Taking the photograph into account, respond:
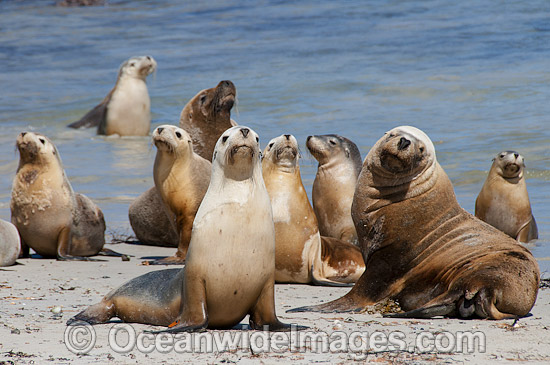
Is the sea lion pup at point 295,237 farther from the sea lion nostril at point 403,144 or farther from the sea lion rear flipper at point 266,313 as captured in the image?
the sea lion rear flipper at point 266,313

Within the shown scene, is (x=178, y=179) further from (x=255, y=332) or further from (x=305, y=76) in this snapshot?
(x=305, y=76)

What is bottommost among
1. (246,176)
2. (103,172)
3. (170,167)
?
(103,172)

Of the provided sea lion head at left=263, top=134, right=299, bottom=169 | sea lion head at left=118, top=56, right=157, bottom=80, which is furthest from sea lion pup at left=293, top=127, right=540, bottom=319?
sea lion head at left=118, top=56, right=157, bottom=80

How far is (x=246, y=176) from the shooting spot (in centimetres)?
460

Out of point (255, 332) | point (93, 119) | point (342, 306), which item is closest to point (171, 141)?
point (342, 306)

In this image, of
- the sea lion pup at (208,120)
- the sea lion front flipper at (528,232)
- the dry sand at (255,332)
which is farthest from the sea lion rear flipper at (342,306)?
the sea lion pup at (208,120)

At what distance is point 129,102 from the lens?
16047 millimetres

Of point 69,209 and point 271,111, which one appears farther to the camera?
point 271,111

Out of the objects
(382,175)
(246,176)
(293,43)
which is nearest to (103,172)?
(382,175)

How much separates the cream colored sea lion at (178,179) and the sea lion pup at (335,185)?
103 cm

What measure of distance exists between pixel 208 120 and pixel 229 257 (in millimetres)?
5120

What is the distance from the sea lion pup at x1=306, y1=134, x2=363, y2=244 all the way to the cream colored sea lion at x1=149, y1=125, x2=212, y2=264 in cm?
103

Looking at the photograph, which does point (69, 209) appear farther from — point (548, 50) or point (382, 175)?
point (548, 50)

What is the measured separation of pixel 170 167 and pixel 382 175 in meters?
2.74
